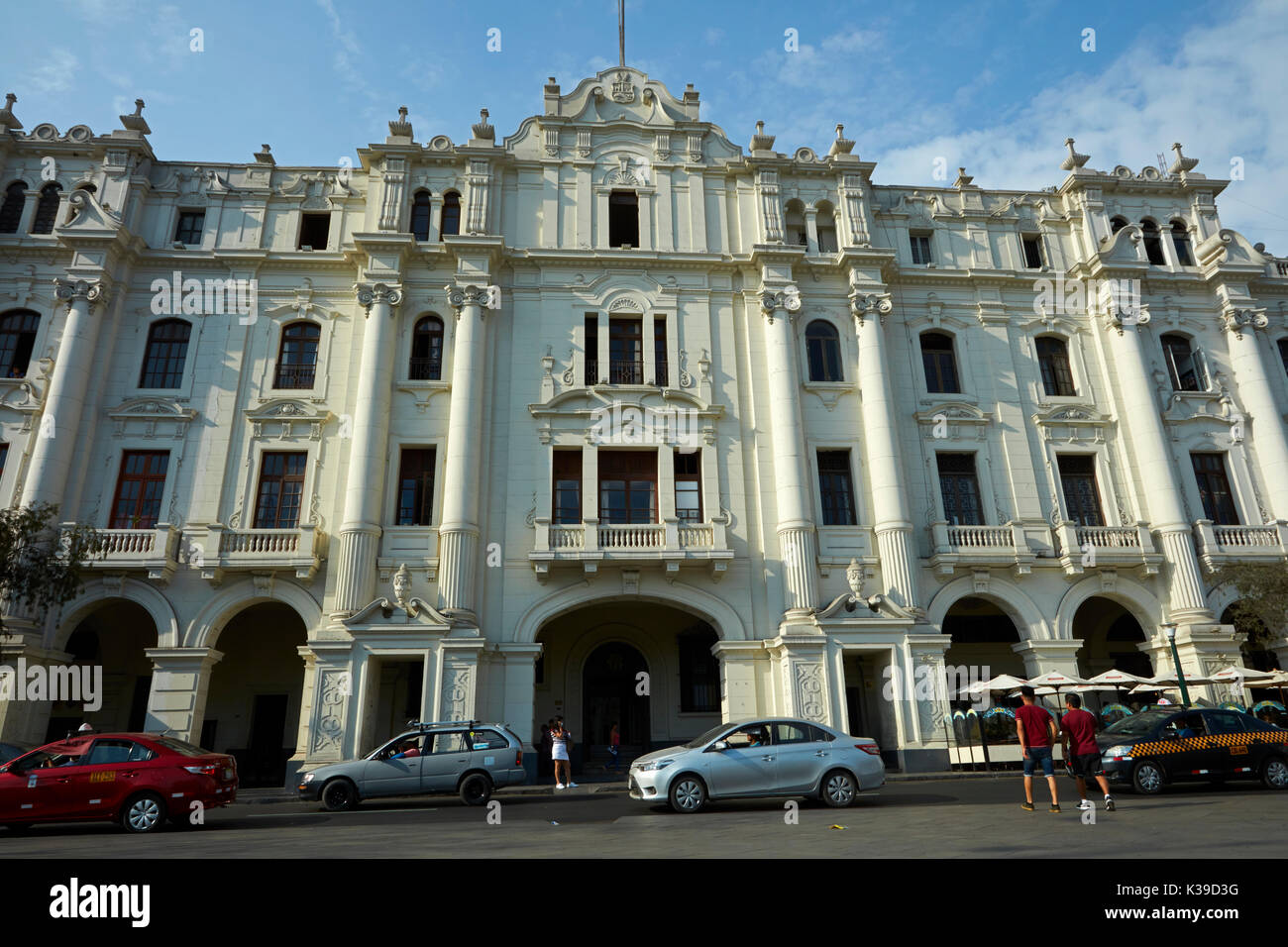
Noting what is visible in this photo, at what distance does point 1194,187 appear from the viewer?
30188 millimetres

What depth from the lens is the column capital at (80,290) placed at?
973 inches

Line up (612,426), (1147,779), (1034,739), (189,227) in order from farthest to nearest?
1. (189,227)
2. (612,426)
3. (1147,779)
4. (1034,739)

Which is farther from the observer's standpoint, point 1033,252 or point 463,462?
point 1033,252

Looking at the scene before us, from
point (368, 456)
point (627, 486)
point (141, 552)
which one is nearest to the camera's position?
point (141, 552)

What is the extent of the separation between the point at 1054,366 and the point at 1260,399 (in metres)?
6.67

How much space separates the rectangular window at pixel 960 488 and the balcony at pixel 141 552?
2328cm

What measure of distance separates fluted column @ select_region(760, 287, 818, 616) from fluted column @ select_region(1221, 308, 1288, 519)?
51.2 feet

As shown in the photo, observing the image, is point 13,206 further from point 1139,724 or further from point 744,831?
point 1139,724

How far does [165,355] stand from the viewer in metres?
25.9

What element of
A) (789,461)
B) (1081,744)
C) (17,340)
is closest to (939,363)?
(789,461)

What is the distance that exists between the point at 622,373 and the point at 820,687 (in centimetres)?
1161

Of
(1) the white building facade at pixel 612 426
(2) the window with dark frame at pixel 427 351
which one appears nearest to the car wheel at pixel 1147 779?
A: (1) the white building facade at pixel 612 426

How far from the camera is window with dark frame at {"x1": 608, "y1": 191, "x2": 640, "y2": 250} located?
28.5m
